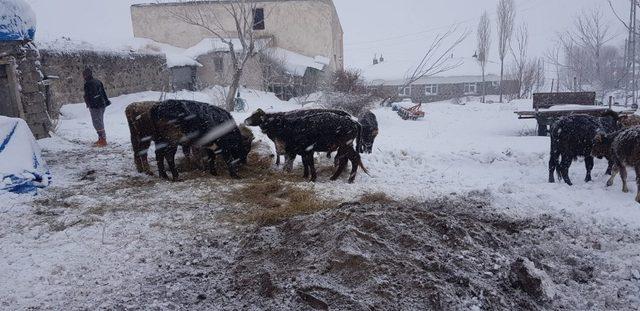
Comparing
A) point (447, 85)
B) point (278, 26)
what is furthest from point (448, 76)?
point (278, 26)

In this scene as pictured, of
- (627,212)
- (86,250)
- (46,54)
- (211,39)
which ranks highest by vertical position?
(211,39)

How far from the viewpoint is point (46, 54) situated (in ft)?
49.4

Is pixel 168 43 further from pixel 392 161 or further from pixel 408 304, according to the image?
pixel 408 304

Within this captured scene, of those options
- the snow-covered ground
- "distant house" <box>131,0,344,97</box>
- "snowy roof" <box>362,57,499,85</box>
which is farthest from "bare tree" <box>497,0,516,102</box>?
the snow-covered ground

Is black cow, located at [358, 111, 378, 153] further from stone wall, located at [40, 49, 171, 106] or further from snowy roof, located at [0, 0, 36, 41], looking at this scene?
stone wall, located at [40, 49, 171, 106]

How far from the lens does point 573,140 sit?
6.96m

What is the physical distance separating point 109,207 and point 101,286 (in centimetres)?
204

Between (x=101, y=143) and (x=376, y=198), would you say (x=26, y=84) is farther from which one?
(x=376, y=198)

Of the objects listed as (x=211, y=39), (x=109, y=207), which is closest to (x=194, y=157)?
(x=109, y=207)

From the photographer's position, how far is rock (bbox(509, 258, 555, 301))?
11.3 feet

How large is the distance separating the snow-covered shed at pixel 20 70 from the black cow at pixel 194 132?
13.5ft

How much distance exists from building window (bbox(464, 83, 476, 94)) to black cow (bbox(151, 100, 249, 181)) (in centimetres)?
4553

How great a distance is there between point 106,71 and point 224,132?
45.6ft

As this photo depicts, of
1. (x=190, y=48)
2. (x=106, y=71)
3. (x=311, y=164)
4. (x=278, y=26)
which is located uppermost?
(x=278, y=26)
